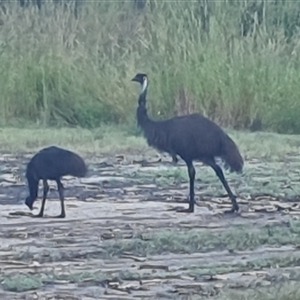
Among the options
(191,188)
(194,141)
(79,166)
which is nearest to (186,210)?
(191,188)

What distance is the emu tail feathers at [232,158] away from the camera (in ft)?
9.89

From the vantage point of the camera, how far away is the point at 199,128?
3014 mm

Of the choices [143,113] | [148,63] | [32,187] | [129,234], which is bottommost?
[129,234]

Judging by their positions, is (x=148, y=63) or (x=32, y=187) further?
(x=148, y=63)

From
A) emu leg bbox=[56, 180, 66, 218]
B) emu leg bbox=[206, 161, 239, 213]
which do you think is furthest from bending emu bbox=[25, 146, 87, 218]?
emu leg bbox=[206, 161, 239, 213]

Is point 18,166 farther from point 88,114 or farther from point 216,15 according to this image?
point 216,15

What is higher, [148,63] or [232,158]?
[148,63]

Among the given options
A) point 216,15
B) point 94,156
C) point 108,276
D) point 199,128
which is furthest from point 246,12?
point 108,276

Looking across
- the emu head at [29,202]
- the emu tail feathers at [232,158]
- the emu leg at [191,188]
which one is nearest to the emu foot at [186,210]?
the emu leg at [191,188]

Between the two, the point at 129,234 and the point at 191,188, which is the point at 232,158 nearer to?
the point at 191,188

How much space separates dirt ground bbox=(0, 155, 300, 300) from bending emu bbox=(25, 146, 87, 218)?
0.02 meters

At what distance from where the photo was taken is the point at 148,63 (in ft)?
10.1

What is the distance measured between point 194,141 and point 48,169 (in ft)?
1.13

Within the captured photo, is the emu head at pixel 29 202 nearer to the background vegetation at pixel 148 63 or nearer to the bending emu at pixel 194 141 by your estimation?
the background vegetation at pixel 148 63
